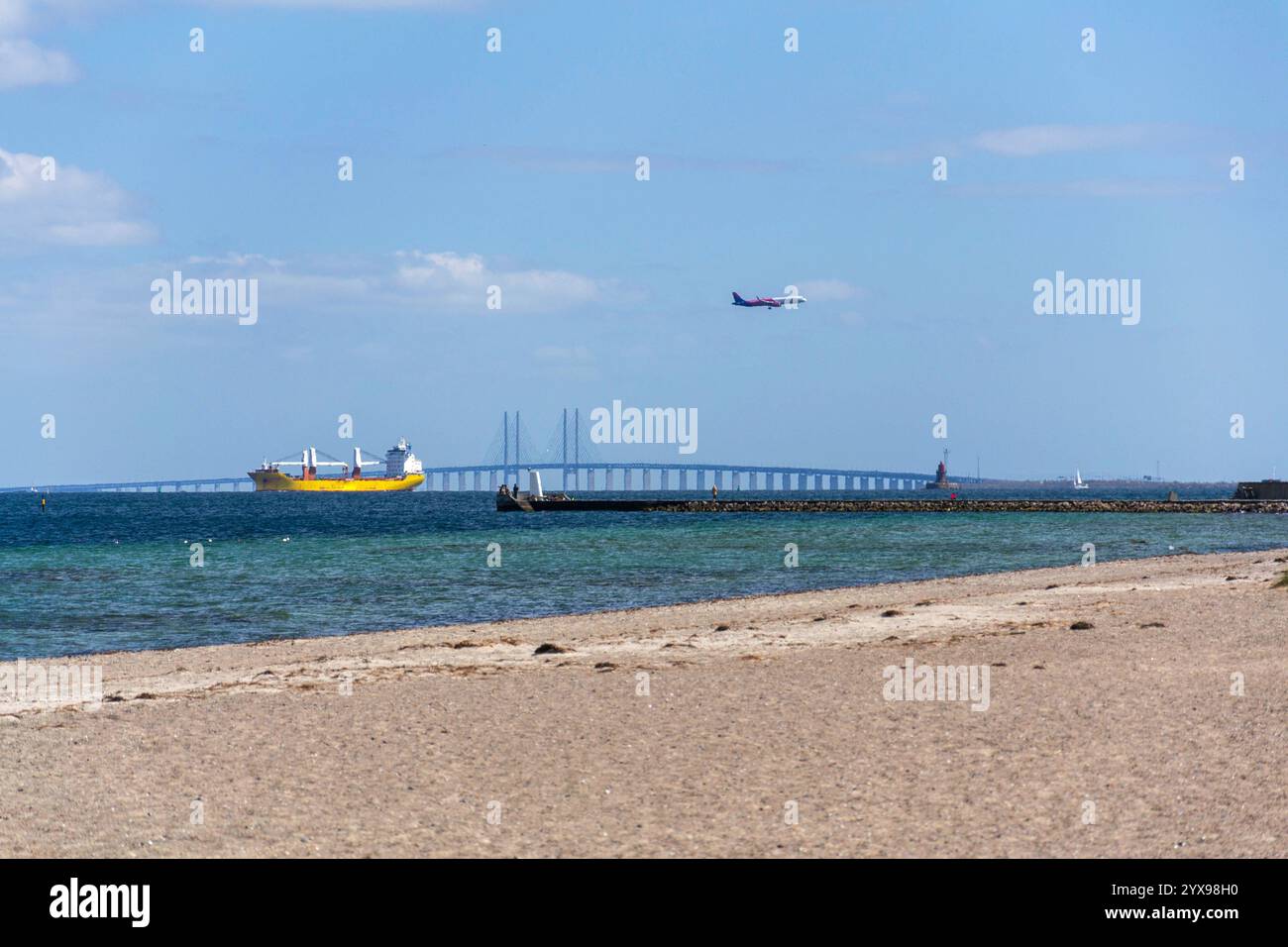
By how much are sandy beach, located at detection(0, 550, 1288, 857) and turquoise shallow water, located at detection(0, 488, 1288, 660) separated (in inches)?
416

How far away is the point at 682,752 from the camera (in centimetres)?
1350

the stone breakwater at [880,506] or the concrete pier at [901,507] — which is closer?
the concrete pier at [901,507]

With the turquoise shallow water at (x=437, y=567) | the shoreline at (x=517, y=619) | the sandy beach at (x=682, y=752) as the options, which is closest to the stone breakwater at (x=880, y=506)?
the turquoise shallow water at (x=437, y=567)

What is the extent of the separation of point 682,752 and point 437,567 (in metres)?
40.8

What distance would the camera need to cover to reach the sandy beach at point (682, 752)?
33.9ft

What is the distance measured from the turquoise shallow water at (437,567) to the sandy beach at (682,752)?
10.6 m

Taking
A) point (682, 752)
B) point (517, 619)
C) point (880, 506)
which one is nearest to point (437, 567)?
point (517, 619)

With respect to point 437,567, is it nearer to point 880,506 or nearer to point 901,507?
point 901,507

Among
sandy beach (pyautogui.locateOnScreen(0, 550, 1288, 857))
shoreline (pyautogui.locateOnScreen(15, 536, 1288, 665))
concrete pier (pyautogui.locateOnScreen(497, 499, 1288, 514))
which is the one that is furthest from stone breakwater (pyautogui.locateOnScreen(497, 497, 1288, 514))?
sandy beach (pyautogui.locateOnScreen(0, 550, 1288, 857))

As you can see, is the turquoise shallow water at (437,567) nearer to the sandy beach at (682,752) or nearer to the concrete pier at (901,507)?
the sandy beach at (682,752)

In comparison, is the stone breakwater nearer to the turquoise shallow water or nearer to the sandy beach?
the turquoise shallow water
